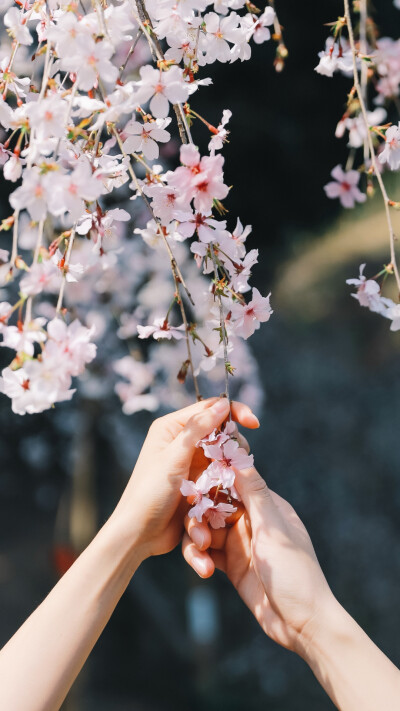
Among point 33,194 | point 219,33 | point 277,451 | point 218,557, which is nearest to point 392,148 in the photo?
point 219,33

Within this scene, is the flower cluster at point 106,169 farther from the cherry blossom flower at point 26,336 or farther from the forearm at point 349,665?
the forearm at point 349,665

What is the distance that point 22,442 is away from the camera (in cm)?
186

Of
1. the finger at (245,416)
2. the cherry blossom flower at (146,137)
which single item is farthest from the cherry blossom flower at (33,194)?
A: the finger at (245,416)

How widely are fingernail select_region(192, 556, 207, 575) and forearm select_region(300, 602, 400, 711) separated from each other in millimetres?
183

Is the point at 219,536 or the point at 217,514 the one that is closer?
the point at 217,514

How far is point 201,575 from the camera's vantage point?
86cm

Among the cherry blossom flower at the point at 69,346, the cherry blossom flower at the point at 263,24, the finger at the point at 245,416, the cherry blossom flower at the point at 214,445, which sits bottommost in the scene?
the finger at the point at 245,416

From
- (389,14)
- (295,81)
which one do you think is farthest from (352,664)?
(389,14)

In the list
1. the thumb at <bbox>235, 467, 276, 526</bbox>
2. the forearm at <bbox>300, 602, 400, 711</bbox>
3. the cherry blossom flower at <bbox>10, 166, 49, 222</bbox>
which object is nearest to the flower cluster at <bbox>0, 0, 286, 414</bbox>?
the cherry blossom flower at <bbox>10, 166, 49, 222</bbox>

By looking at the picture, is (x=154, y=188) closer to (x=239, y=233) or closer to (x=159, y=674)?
(x=239, y=233)

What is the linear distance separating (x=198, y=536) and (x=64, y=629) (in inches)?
9.6

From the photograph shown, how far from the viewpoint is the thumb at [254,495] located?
2.91 feet

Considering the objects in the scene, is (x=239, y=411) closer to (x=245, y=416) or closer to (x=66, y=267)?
(x=245, y=416)

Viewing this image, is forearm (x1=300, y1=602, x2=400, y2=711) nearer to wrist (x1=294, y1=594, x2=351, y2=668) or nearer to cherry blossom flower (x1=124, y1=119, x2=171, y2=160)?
wrist (x1=294, y1=594, x2=351, y2=668)
